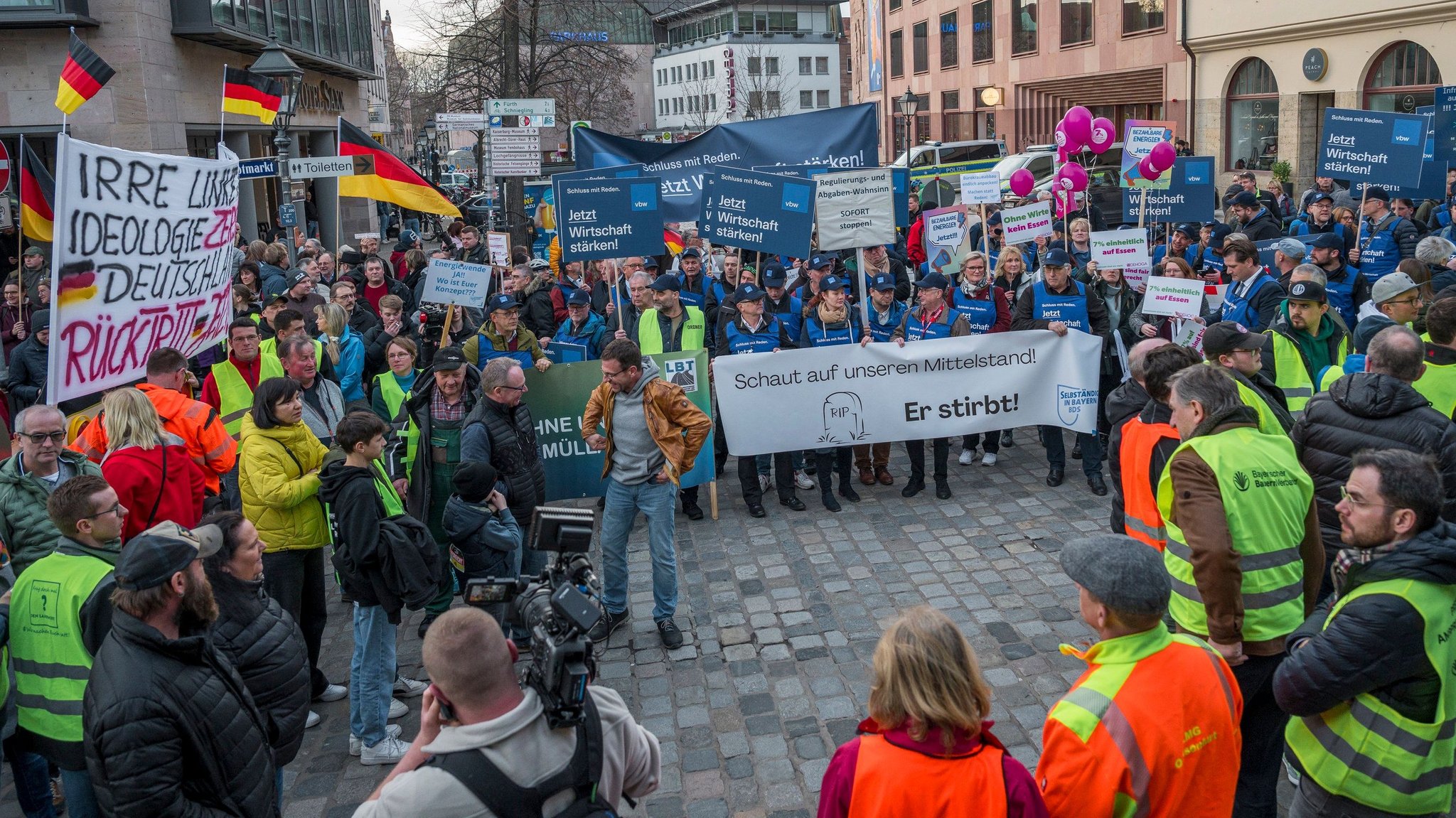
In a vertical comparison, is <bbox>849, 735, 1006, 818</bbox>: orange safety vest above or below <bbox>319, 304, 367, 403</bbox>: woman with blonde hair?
below

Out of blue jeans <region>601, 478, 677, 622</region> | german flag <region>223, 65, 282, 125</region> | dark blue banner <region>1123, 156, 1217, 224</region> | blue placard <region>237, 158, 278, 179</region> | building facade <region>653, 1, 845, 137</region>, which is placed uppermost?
building facade <region>653, 1, 845, 137</region>

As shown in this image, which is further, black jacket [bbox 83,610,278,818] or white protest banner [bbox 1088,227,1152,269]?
white protest banner [bbox 1088,227,1152,269]

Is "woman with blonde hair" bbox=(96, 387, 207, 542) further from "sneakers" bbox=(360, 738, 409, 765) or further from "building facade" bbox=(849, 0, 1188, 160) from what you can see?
"building facade" bbox=(849, 0, 1188, 160)

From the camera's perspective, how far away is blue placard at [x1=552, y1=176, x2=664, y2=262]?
998 cm

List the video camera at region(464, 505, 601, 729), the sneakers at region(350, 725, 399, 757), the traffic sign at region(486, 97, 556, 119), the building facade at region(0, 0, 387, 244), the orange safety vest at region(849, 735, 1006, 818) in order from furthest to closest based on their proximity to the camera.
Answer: the traffic sign at region(486, 97, 556, 119) < the building facade at region(0, 0, 387, 244) < the sneakers at region(350, 725, 399, 757) < the video camera at region(464, 505, 601, 729) < the orange safety vest at region(849, 735, 1006, 818)

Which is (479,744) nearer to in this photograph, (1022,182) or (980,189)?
(980,189)

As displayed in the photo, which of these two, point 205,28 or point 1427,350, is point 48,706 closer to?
point 1427,350

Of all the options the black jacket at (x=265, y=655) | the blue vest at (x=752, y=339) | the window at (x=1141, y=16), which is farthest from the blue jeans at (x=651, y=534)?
the window at (x=1141, y=16)

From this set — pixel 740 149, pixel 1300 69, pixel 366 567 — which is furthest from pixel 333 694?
pixel 1300 69

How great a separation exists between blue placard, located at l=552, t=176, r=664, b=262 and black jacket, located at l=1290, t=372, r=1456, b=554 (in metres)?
6.15

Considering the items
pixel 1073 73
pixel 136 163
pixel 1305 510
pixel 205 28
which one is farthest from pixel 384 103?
pixel 1305 510

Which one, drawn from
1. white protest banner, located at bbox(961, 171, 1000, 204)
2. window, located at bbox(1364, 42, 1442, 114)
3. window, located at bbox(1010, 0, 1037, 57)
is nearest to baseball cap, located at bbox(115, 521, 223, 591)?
white protest banner, located at bbox(961, 171, 1000, 204)

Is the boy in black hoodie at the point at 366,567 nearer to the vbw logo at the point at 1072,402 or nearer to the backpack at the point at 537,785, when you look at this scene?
the backpack at the point at 537,785

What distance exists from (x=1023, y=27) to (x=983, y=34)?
3.80 metres
